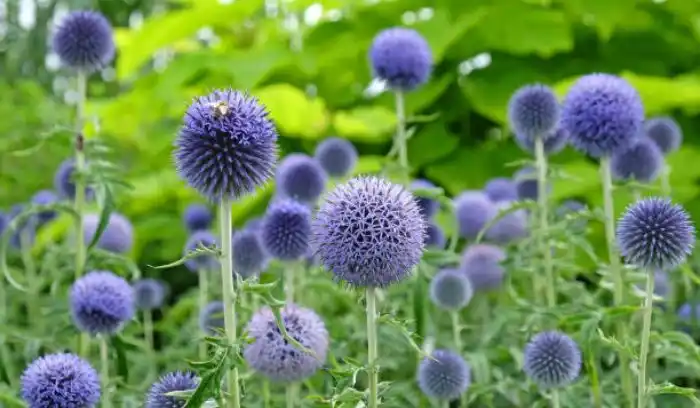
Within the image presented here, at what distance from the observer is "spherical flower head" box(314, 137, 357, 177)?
2.46 metres

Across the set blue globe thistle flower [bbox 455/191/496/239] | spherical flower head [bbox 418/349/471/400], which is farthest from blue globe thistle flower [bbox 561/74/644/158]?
blue globe thistle flower [bbox 455/191/496/239]

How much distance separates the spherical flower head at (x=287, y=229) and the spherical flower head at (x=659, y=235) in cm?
66

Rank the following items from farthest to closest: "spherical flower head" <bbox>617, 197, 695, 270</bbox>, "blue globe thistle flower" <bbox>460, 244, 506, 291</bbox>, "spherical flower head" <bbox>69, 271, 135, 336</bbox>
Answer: "blue globe thistle flower" <bbox>460, 244, 506, 291</bbox> → "spherical flower head" <bbox>69, 271, 135, 336</bbox> → "spherical flower head" <bbox>617, 197, 695, 270</bbox>

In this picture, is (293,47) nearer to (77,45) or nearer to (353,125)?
(353,125)

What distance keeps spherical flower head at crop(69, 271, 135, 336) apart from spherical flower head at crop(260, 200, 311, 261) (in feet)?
1.04

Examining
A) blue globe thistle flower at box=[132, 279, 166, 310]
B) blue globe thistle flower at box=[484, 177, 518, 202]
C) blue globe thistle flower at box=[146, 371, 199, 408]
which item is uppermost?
blue globe thistle flower at box=[484, 177, 518, 202]

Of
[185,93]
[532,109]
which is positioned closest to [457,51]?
[185,93]

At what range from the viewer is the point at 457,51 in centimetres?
381

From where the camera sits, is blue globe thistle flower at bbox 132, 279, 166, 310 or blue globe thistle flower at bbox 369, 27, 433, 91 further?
blue globe thistle flower at bbox 132, 279, 166, 310

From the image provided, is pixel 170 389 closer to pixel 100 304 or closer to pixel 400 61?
pixel 100 304

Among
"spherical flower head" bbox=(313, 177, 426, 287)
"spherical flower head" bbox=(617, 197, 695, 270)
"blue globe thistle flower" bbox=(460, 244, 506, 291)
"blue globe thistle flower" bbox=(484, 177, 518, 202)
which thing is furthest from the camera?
"blue globe thistle flower" bbox=(484, 177, 518, 202)

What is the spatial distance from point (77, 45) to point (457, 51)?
2.06 metres

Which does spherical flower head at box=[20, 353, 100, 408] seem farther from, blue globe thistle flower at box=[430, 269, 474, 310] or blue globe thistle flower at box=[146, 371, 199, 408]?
blue globe thistle flower at box=[430, 269, 474, 310]

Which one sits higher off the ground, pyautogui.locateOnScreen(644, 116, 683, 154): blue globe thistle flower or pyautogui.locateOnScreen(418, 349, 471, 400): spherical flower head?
pyautogui.locateOnScreen(644, 116, 683, 154): blue globe thistle flower
